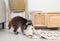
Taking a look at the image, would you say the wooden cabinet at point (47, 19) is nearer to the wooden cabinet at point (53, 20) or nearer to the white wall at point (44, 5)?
the wooden cabinet at point (53, 20)

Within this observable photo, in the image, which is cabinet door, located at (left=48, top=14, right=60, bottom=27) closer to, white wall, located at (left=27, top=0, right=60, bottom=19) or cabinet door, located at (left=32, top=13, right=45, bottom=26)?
cabinet door, located at (left=32, top=13, right=45, bottom=26)

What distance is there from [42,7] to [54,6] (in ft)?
1.03

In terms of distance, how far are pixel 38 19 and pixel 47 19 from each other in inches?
8.3

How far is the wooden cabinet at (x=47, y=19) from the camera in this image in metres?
2.86

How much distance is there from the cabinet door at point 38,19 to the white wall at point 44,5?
410mm

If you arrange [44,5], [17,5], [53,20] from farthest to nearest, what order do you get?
[44,5], [17,5], [53,20]

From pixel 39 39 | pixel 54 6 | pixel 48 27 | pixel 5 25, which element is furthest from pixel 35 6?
pixel 39 39

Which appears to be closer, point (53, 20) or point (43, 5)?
point (53, 20)

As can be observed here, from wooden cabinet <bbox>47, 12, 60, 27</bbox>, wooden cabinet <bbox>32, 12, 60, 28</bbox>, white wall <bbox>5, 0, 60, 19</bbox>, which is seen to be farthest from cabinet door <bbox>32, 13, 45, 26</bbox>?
white wall <bbox>5, 0, 60, 19</bbox>

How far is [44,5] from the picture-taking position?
10.9ft

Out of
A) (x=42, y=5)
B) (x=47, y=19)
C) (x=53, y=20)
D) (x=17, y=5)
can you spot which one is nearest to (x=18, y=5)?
(x=17, y=5)

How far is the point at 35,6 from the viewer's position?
330cm

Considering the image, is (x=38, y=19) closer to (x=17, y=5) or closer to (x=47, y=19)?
(x=47, y=19)

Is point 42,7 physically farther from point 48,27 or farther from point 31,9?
point 48,27
